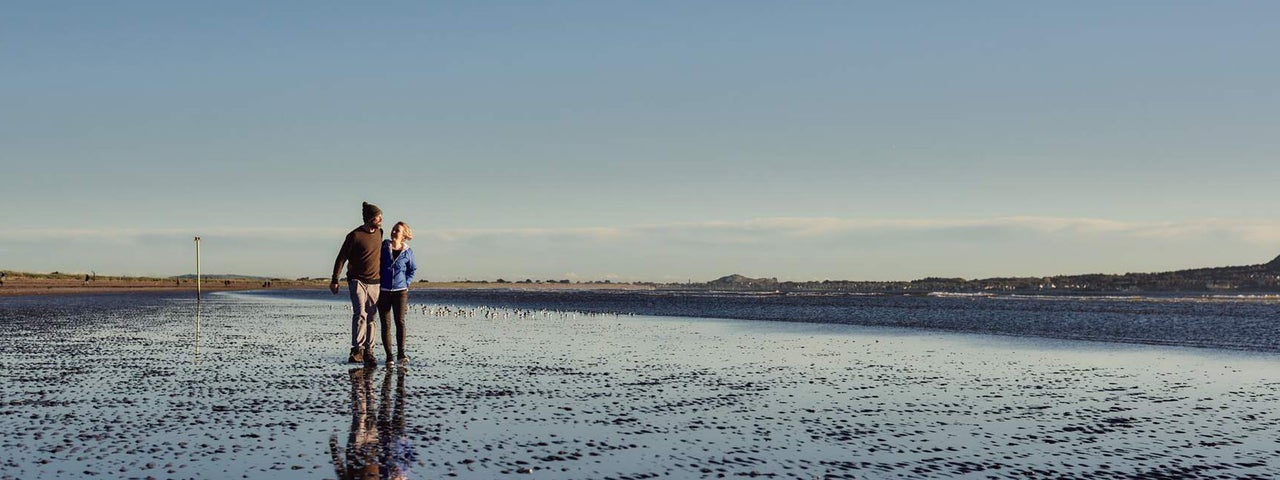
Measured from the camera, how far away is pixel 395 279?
717 inches

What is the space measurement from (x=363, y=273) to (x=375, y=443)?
364 inches

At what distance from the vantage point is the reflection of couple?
785cm

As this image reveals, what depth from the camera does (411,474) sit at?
7.72 metres

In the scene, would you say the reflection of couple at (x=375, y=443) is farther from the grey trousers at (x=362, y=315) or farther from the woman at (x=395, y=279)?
the woman at (x=395, y=279)

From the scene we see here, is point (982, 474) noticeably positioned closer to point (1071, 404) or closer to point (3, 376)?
point (1071, 404)

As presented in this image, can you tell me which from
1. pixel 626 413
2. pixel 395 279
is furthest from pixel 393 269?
pixel 626 413

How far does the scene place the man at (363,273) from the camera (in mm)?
17641

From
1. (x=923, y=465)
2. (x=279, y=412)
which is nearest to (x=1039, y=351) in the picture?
(x=923, y=465)

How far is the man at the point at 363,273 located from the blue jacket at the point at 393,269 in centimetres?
16

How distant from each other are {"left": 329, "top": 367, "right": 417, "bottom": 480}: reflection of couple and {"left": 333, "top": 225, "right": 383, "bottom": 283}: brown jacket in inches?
199

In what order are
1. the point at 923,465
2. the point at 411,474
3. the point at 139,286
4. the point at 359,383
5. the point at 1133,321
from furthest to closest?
the point at 139,286 < the point at 1133,321 < the point at 359,383 < the point at 923,465 < the point at 411,474

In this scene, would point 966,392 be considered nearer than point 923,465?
No

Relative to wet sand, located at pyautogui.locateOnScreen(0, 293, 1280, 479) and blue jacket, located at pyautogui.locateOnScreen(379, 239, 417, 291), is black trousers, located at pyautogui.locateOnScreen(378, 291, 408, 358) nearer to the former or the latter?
blue jacket, located at pyautogui.locateOnScreen(379, 239, 417, 291)

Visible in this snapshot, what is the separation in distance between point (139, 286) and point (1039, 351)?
119 meters
